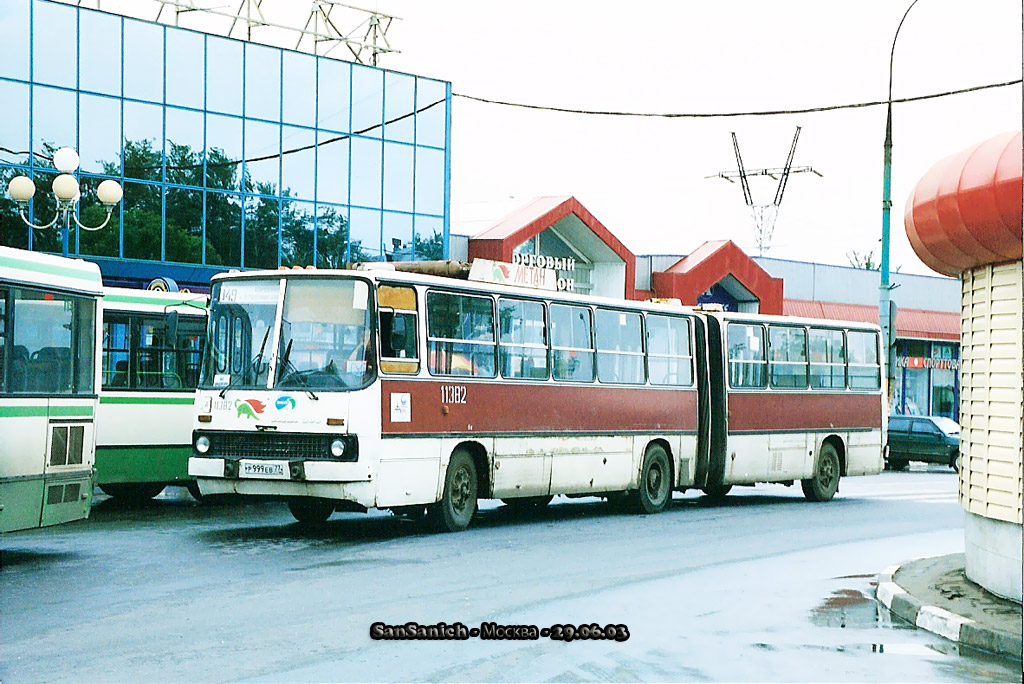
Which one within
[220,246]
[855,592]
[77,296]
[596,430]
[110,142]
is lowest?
[855,592]

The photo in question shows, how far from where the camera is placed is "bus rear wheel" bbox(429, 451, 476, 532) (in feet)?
50.0

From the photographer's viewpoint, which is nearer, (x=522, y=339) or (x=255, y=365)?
(x=255, y=365)

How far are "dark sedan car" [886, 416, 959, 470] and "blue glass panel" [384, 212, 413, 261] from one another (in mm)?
13884

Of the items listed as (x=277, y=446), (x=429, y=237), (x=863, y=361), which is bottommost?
(x=277, y=446)

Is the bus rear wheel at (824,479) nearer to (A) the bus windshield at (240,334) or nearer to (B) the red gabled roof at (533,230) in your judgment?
(A) the bus windshield at (240,334)

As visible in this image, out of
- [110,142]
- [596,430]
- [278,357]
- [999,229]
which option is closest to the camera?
[999,229]

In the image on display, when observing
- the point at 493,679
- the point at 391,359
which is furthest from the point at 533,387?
the point at 493,679

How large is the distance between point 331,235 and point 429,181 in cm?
392

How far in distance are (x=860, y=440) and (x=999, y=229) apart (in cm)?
1409

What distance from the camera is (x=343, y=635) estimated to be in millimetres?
8797

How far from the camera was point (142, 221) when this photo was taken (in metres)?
32.1

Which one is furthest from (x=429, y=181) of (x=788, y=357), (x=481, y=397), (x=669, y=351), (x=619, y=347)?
(x=481, y=397)

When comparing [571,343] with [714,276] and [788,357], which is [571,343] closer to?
[788,357]

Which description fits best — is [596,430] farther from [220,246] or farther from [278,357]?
[220,246]
